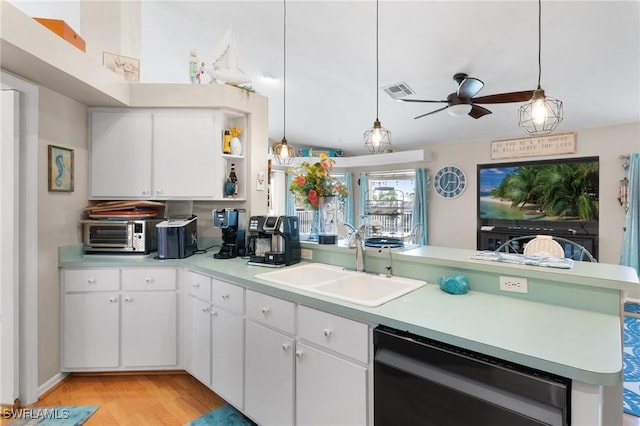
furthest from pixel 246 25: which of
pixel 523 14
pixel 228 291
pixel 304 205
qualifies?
pixel 228 291

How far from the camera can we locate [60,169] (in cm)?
232

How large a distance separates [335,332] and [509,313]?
725mm

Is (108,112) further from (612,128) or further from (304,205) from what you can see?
(612,128)

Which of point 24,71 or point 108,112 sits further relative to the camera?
point 108,112

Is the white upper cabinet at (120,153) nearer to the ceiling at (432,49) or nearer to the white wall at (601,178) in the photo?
the ceiling at (432,49)

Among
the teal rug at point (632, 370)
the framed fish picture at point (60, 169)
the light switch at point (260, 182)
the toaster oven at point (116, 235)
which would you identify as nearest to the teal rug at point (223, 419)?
the toaster oven at point (116, 235)

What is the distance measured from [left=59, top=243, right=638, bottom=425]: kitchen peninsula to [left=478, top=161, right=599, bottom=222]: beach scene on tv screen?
3.96 metres

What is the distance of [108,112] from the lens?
2.60 metres

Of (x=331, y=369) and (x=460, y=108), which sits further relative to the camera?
(x=460, y=108)

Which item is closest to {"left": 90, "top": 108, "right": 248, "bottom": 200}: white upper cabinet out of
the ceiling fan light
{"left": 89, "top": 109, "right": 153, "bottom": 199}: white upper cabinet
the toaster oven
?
{"left": 89, "top": 109, "right": 153, "bottom": 199}: white upper cabinet

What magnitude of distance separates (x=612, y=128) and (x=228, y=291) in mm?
5536

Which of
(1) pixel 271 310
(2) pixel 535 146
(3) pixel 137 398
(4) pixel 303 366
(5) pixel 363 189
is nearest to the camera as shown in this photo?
(4) pixel 303 366

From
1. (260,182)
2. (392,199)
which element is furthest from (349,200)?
(260,182)

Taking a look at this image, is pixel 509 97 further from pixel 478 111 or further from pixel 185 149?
pixel 185 149
